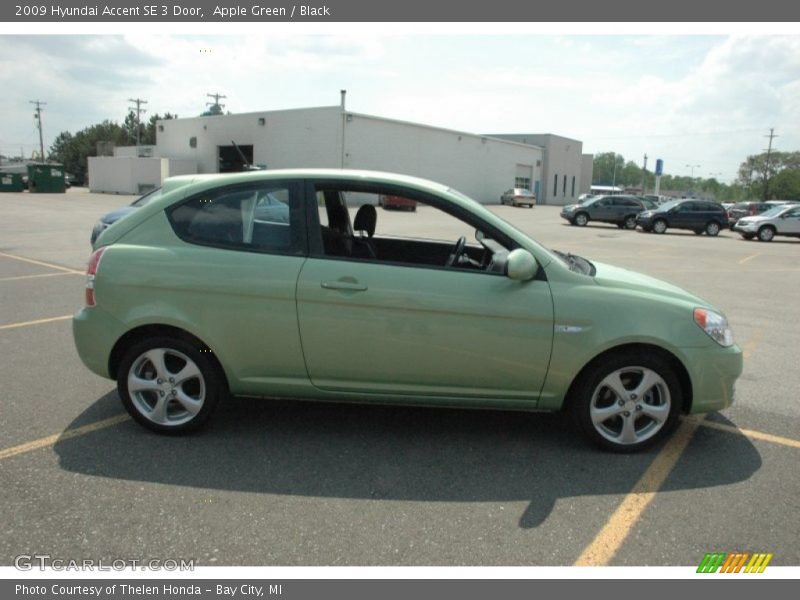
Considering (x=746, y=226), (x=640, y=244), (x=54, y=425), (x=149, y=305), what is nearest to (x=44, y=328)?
(x=54, y=425)

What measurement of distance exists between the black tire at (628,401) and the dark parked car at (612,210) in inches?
1060

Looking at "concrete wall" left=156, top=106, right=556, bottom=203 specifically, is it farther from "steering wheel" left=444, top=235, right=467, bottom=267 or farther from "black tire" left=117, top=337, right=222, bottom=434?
"black tire" left=117, top=337, right=222, bottom=434

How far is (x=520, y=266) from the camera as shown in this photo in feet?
11.6

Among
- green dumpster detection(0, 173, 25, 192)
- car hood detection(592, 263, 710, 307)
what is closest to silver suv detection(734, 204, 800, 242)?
car hood detection(592, 263, 710, 307)

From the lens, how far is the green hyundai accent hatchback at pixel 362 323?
3.61 meters

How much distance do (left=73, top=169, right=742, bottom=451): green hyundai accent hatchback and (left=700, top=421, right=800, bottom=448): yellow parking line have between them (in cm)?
56

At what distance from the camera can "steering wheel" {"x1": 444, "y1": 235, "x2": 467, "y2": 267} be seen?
172 inches

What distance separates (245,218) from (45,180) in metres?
47.5

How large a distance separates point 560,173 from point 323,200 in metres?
64.2

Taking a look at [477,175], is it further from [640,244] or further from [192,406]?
[192,406]

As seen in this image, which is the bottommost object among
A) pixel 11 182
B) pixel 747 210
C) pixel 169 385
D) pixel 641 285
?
pixel 169 385

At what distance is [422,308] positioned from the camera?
11.7 feet

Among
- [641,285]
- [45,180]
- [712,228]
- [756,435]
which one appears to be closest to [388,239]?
[641,285]

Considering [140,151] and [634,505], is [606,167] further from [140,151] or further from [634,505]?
[634,505]
